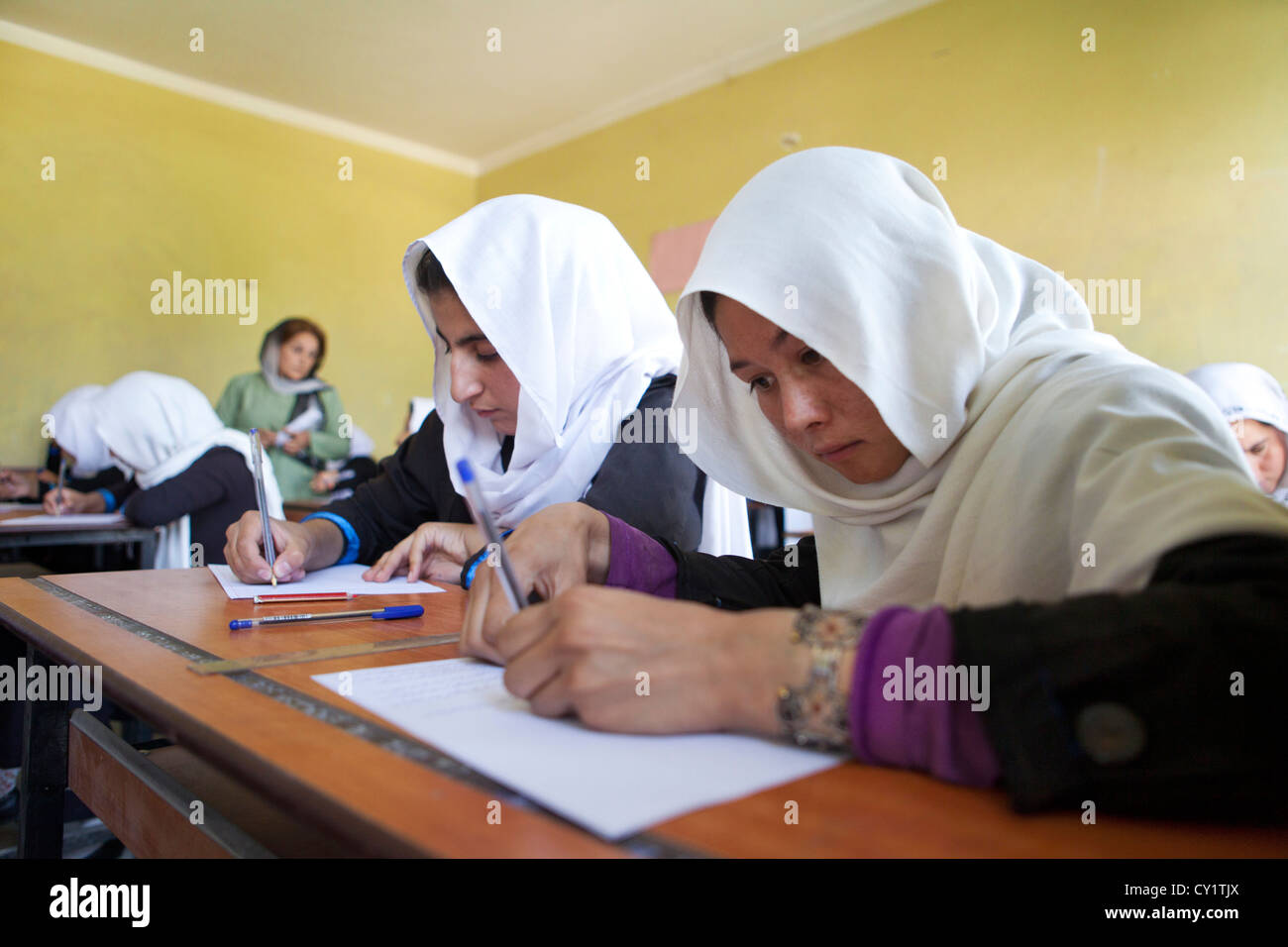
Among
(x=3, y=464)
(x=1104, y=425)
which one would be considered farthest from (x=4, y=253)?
(x=1104, y=425)

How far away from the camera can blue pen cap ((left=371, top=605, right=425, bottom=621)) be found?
1072mm

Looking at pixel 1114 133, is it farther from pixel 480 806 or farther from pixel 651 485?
pixel 480 806

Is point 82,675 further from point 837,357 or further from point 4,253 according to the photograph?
point 4,253

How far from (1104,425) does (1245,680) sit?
10.1 inches

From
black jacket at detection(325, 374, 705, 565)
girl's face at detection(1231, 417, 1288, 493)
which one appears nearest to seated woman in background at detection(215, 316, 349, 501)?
black jacket at detection(325, 374, 705, 565)

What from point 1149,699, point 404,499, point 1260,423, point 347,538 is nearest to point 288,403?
point 404,499

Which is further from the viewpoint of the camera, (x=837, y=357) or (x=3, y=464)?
(x=3, y=464)

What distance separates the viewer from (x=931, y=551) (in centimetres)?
89

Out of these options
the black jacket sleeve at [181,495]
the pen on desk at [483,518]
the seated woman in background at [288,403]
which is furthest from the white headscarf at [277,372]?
the pen on desk at [483,518]

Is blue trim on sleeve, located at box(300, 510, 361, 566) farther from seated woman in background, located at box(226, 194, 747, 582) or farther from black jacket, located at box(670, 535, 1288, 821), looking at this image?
black jacket, located at box(670, 535, 1288, 821)

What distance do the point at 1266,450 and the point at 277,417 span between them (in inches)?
187

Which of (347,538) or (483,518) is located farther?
(347,538)

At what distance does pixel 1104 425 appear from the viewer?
0.66 m
